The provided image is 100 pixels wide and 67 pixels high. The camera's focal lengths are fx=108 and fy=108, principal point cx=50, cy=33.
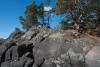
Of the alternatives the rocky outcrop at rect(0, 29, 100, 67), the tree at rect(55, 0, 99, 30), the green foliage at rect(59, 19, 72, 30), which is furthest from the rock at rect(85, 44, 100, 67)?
the green foliage at rect(59, 19, 72, 30)

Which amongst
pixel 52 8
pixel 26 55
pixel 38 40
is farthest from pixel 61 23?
pixel 26 55

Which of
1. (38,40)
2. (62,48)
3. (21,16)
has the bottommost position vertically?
(62,48)

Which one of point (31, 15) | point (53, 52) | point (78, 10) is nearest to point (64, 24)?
point (78, 10)

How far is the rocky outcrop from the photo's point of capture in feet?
21.2

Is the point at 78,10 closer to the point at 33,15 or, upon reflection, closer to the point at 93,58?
the point at 93,58

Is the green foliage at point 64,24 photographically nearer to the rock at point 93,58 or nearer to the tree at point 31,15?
the rock at point 93,58

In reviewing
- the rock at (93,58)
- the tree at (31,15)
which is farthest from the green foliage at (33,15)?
the rock at (93,58)

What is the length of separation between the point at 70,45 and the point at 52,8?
510 cm

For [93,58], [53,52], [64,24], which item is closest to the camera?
[93,58]

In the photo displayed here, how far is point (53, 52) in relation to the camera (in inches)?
319

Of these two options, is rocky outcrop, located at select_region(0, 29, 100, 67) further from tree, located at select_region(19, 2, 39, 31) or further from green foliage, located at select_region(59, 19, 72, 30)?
tree, located at select_region(19, 2, 39, 31)

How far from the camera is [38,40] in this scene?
9500 millimetres

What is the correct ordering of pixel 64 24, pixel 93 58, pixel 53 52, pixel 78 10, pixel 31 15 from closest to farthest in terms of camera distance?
pixel 93 58 < pixel 53 52 < pixel 78 10 < pixel 64 24 < pixel 31 15

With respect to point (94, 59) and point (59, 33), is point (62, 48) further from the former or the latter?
point (94, 59)
